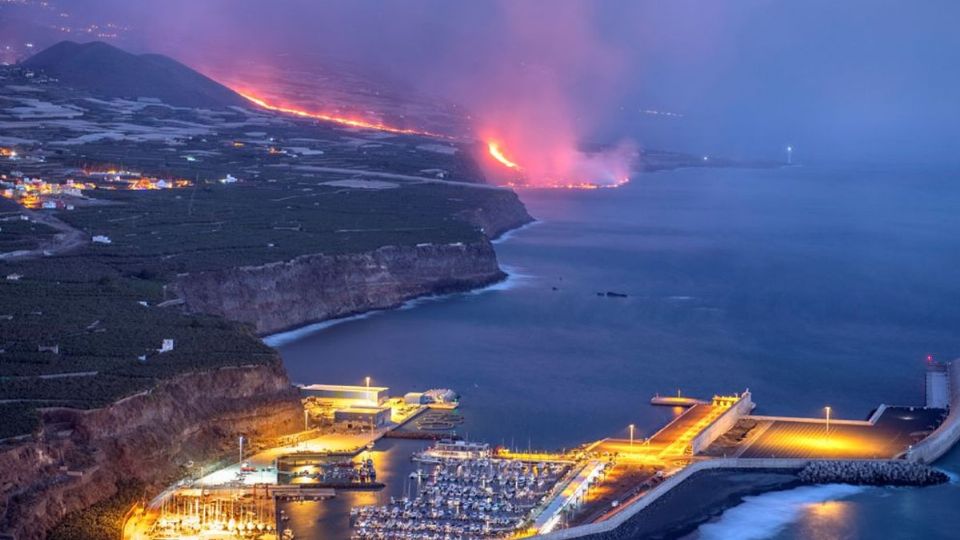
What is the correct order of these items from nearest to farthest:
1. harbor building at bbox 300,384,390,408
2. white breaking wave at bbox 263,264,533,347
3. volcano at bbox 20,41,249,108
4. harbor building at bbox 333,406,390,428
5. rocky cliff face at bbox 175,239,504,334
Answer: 1. harbor building at bbox 333,406,390,428
2. harbor building at bbox 300,384,390,408
3. white breaking wave at bbox 263,264,533,347
4. rocky cliff face at bbox 175,239,504,334
5. volcano at bbox 20,41,249,108

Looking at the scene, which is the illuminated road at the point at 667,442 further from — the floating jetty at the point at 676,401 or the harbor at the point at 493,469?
the floating jetty at the point at 676,401

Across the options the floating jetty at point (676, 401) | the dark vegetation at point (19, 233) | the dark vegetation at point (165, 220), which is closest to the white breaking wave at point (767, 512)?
the floating jetty at point (676, 401)

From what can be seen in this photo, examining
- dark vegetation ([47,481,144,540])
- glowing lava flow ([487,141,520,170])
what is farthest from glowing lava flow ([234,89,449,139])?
dark vegetation ([47,481,144,540])

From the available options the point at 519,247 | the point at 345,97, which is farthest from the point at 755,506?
the point at 345,97

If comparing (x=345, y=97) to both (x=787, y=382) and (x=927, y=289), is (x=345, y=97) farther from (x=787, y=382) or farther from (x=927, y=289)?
(x=787, y=382)

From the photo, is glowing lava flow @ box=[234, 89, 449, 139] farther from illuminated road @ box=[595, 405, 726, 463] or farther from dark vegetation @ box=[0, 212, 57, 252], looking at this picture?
illuminated road @ box=[595, 405, 726, 463]

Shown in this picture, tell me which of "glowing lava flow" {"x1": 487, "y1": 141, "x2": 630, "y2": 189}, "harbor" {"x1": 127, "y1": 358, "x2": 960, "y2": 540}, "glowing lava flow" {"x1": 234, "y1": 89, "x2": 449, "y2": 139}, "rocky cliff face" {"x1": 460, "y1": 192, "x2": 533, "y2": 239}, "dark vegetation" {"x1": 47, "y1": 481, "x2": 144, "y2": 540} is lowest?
"dark vegetation" {"x1": 47, "y1": 481, "x2": 144, "y2": 540}
